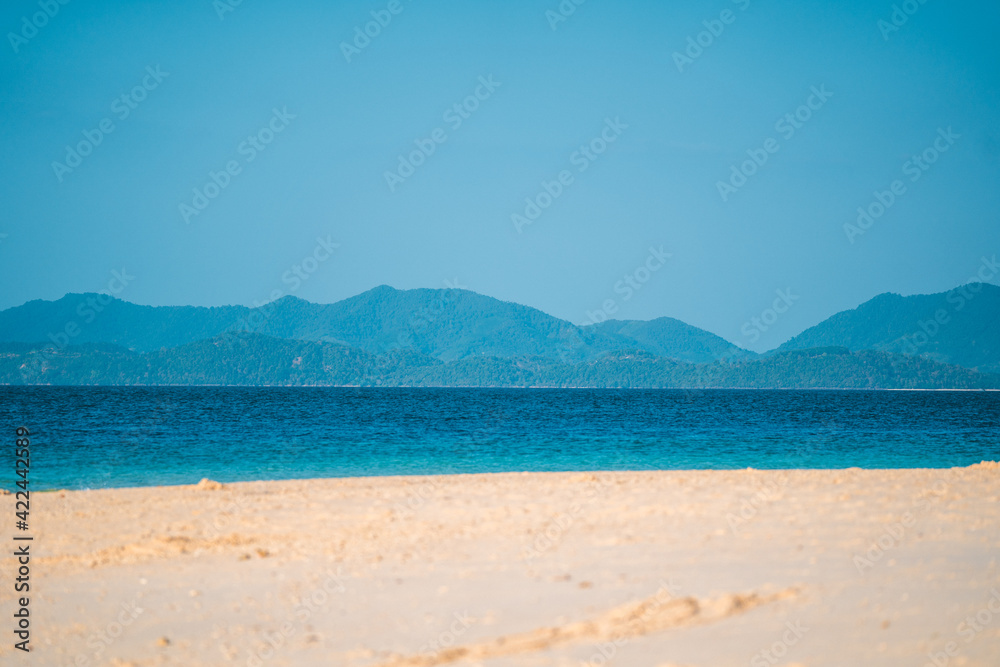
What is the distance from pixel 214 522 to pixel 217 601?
18.8 ft

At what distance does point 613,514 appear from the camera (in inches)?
554

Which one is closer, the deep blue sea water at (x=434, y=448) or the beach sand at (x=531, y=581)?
the beach sand at (x=531, y=581)

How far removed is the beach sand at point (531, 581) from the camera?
7.37 meters

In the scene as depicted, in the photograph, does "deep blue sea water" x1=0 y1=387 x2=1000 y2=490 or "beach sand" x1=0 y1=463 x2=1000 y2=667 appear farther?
"deep blue sea water" x1=0 y1=387 x2=1000 y2=490

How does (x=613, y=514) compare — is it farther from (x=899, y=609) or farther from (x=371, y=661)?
(x=371, y=661)

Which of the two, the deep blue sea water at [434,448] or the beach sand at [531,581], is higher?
the deep blue sea water at [434,448]

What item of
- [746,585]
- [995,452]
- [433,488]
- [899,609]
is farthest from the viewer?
[995,452]

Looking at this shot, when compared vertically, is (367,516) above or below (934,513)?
above

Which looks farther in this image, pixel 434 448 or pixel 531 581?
pixel 434 448

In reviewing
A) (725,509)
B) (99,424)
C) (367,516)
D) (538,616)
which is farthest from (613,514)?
(99,424)

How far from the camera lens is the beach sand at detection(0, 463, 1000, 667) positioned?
24.2 ft

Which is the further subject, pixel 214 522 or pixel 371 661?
pixel 214 522

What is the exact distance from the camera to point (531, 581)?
9.62m

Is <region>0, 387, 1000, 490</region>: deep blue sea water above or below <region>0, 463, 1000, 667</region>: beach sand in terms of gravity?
above
